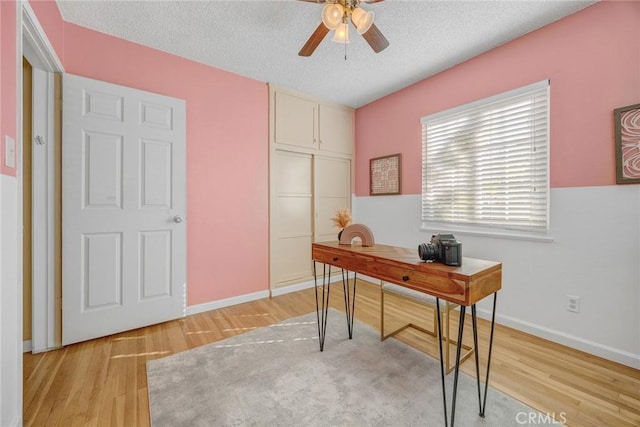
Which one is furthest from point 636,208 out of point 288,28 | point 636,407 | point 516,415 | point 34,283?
point 34,283

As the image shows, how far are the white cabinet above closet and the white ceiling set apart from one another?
0.45 metres

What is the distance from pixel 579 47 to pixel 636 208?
1.29 m

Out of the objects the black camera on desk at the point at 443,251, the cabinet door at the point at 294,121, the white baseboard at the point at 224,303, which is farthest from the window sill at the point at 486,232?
the white baseboard at the point at 224,303

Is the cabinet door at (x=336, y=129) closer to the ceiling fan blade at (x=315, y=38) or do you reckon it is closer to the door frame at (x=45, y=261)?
the ceiling fan blade at (x=315, y=38)

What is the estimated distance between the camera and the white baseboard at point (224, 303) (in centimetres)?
281

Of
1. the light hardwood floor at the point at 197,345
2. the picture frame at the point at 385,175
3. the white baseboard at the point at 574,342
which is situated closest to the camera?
the light hardwood floor at the point at 197,345

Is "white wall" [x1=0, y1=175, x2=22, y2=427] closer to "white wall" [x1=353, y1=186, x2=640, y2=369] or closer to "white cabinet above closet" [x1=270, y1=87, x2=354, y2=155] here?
"white cabinet above closet" [x1=270, y1=87, x2=354, y2=155]

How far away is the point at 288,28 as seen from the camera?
7.45 feet

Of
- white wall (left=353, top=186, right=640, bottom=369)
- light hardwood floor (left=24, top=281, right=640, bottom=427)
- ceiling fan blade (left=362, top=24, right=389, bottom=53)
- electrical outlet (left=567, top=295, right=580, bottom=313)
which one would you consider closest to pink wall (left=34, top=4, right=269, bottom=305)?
light hardwood floor (left=24, top=281, right=640, bottom=427)

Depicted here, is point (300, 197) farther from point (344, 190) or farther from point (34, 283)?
point (34, 283)

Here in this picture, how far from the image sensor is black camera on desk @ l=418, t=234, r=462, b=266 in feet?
4.38

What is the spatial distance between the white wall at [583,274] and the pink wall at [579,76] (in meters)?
0.20

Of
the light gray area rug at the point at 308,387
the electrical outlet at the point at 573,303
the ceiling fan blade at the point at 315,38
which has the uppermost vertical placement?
the ceiling fan blade at the point at 315,38

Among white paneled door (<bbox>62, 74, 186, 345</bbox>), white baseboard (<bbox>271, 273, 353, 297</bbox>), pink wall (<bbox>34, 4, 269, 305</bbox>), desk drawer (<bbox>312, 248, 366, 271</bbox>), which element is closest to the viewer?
desk drawer (<bbox>312, 248, 366, 271</bbox>)
